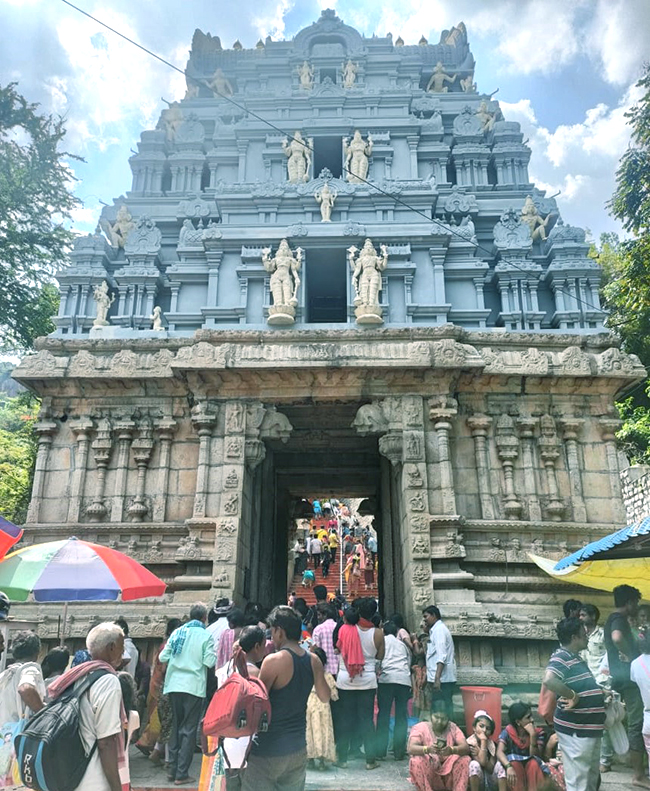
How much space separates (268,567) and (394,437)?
584cm

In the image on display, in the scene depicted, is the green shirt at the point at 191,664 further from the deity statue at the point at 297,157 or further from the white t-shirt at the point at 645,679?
the deity statue at the point at 297,157

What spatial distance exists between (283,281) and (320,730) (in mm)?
10280

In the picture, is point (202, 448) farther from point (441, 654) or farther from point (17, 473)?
point (17, 473)

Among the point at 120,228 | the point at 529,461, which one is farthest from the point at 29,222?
the point at 529,461

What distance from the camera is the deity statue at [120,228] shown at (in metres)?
18.9

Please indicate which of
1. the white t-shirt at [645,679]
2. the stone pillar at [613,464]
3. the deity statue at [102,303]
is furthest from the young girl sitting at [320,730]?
the deity statue at [102,303]

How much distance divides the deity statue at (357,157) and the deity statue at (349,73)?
2978 millimetres

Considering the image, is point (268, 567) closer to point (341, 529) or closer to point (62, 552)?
point (62, 552)

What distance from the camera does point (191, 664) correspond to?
7180 millimetres

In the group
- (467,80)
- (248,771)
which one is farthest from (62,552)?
(467,80)

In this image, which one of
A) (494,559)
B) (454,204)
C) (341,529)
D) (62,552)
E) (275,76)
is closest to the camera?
(62,552)

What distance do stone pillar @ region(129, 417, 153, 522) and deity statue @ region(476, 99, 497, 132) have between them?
588 inches

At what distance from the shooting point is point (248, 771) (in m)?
4.50

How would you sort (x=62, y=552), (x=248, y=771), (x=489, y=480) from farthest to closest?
1. (x=489, y=480)
2. (x=62, y=552)
3. (x=248, y=771)
